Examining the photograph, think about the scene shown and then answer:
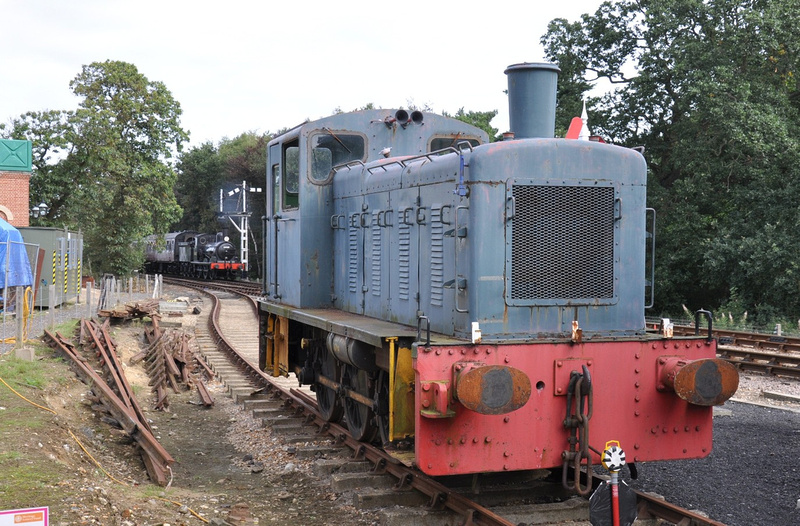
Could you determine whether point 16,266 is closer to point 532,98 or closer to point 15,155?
point 532,98

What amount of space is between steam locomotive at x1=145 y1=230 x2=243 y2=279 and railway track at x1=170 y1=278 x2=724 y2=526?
22.2 meters

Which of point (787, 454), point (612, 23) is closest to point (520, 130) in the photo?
point (787, 454)

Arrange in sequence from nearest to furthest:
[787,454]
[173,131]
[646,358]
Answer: [646,358] < [787,454] < [173,131]

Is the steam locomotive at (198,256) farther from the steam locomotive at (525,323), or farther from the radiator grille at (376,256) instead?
the steam locomotive at (525,323)

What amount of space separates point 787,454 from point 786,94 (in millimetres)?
17716

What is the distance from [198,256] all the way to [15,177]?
690 inches

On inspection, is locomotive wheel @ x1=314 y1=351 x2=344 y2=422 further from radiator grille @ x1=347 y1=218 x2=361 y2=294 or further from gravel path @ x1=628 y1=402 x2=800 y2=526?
gravel path @ x1=628 y1=402 x2=800 y2=526

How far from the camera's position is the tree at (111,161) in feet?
105

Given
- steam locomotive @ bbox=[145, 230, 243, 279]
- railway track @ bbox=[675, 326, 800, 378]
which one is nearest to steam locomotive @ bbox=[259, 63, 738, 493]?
railway track @ bbox=[675, 326, 800, 378]

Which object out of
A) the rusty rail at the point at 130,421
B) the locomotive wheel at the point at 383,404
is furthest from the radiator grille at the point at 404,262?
the rusty rail at the point at 130,421

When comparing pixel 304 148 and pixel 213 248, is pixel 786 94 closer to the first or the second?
pixel 304 148

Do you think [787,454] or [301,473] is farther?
[787,454]

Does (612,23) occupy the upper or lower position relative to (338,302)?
upper

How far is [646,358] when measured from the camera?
5703 mm
